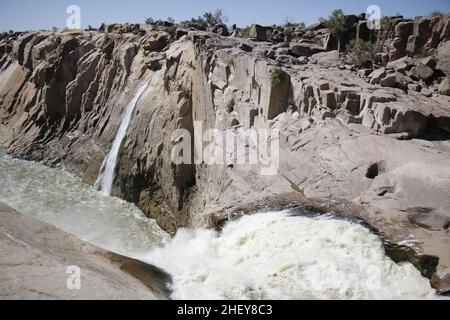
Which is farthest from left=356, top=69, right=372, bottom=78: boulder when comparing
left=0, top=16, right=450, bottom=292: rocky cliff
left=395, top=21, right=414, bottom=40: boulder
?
left=395, top=21, right=414, bottom=40: boulder

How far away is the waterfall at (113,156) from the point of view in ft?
56.3

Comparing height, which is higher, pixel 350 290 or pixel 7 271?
pixel 7 271

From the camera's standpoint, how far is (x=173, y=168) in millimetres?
14531

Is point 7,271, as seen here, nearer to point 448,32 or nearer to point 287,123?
point 287,123

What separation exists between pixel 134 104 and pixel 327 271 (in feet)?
44.4

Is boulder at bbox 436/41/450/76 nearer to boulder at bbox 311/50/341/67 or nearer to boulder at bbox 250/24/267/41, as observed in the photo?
boulder at bbox 311/50/341/67

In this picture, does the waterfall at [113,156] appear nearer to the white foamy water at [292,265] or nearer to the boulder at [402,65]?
the white foamy water at [292,265]

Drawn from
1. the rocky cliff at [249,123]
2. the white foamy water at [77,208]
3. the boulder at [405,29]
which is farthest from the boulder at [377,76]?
the white foamy water at [77,208]

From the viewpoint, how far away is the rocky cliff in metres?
7.78

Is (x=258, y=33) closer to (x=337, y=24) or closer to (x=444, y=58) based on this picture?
(x=337, y=24)

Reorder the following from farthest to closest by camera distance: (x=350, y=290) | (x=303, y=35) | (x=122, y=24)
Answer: (x=122, y=24), (x=303, y=35), (x=350, y=290)

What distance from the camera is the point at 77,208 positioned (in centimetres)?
1520

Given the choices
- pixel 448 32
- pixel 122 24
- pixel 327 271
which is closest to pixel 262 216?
pixel 327 271

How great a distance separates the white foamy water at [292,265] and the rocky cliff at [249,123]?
0.45 m
